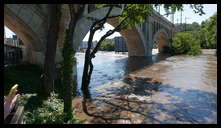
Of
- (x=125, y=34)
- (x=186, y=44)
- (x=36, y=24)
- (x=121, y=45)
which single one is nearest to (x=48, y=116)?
(x=36, y=24)

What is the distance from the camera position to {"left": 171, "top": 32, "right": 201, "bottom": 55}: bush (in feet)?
148

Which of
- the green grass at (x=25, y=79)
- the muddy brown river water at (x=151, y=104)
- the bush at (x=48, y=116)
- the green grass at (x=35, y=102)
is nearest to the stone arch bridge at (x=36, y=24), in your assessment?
the green grass at (x=25, y=79)

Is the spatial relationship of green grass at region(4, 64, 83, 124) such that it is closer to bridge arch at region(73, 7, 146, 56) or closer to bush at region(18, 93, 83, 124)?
bush at region(18, 93, 83, 124)

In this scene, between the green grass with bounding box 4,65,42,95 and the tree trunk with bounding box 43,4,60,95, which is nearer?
the tree trunk with bounding box 43,4,60,95

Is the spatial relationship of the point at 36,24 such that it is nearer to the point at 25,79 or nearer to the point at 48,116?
the point at 25,79

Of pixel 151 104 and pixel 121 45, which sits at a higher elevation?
pixel 121 45

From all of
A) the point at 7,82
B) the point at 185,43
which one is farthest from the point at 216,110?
the point at 185,43

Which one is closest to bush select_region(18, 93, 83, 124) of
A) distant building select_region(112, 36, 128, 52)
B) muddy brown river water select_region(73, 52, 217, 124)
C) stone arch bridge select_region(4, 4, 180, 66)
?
muddy brown river water select_region(73, 52, 217, 124)

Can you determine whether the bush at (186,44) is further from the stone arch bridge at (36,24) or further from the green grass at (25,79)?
the green grass at (25,79)

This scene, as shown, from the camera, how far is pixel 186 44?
46.4 meters

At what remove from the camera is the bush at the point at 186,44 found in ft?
148

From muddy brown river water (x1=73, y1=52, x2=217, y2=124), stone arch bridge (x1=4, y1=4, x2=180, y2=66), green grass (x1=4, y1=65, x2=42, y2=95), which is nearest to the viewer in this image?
muddy brown river water (x1=73, y1=52, x2=217, y2=124)

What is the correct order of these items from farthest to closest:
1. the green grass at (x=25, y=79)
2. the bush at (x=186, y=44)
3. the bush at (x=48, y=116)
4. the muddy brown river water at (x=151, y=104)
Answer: the bush at (x=186, y=44), the green grass at (x=25, y=79), the muddy brown river water at (x=151, y=104), the bush at (x=48, y=116)
